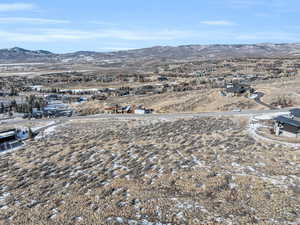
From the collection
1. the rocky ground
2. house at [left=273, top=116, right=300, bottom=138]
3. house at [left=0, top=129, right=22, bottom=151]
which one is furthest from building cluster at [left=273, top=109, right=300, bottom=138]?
house at [left=0, top=129, right=22, bottom=151]

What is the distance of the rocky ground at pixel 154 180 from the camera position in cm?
1278

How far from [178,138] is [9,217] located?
53.6 feet

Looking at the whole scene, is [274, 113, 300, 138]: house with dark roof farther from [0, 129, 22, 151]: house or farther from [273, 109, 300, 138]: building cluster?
[0, 129, 22, 151]: house

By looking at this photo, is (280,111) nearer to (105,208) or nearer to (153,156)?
(153,156)

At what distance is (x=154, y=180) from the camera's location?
16734mm

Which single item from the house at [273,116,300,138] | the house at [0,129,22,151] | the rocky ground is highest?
the house at [273,116,300,138]

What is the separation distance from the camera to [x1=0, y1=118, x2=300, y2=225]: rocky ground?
1278 cm

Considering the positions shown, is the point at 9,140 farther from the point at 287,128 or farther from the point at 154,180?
the point at 287,128

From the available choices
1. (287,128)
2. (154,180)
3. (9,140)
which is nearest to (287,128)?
(287,128)

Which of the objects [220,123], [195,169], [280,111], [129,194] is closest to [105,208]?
[129,194]

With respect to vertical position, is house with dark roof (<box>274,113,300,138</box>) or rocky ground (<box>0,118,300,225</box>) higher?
house with dark roof (<box>274,113,300,138</box>)

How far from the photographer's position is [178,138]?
26109mm

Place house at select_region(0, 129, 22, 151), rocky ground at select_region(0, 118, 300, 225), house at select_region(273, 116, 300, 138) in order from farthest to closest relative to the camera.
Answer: house at select_region(0, 129, 22, 151)
house at select_region(273, 116, 300, 138)
rocky ground at select_region(0, 118, 300, 225)

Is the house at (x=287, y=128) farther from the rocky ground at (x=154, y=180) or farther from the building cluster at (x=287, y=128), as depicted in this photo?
the rocky ground at (x=154, y=180)
